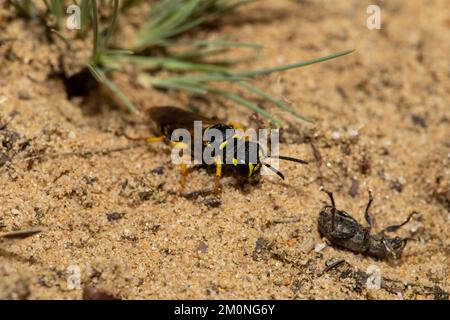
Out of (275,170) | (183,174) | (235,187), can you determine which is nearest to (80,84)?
(183,174)

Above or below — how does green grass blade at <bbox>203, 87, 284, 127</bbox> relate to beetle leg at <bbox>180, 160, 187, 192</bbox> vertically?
above

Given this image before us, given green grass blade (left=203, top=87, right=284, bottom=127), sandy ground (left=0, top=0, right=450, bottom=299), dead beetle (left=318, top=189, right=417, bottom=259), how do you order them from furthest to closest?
green grass blade (left=203, top=87, right=284, bottom=127) → dead beetle (left=318, top=189, right=417, bottom=259) → sandy ground (left=0, top=0, right=450, bottom=299)

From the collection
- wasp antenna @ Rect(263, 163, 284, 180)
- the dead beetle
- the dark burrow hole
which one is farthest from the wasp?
the dark burrow hole

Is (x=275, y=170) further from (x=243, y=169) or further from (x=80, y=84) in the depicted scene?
(x=80, y=84)

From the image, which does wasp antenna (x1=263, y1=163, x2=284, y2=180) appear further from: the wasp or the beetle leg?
the beetle leg

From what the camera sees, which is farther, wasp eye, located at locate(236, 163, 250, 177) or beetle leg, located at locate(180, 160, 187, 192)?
beetle leg, located at locate(180, 160, 187, 192)

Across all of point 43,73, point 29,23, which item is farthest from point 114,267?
point 29,23
